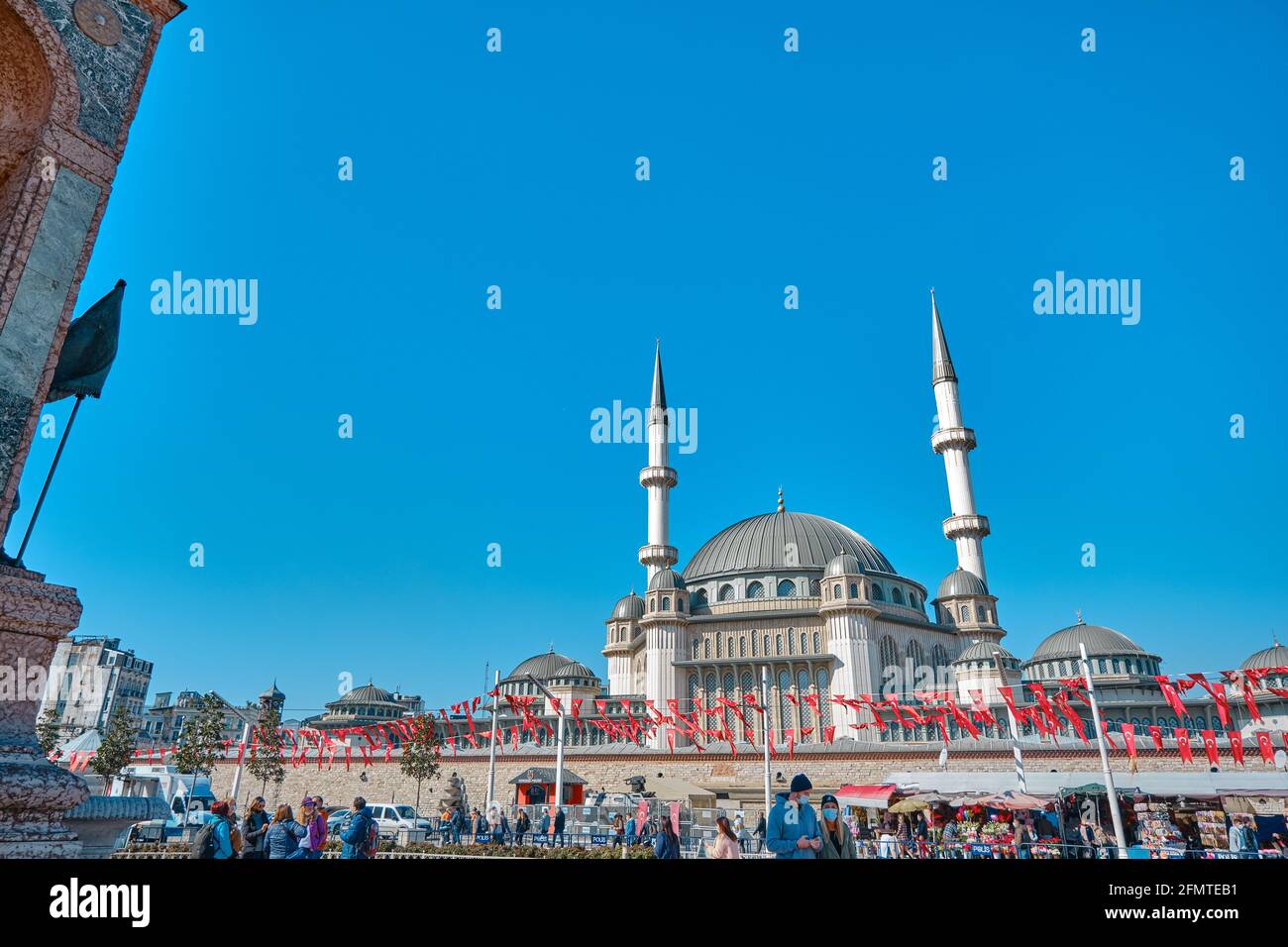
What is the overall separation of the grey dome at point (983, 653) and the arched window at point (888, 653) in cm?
387

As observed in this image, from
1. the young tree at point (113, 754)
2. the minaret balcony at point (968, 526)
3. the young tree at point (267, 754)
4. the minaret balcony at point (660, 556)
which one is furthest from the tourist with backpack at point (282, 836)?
the minaret balcony at point (968, 526)

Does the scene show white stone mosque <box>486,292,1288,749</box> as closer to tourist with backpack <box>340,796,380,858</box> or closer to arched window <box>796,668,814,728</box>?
arched window <box>796,668,814,728</box>

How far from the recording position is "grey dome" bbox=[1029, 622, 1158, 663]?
56.9m

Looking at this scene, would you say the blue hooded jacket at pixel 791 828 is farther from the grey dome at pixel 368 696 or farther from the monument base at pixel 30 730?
the grey dome at pixel 368 696

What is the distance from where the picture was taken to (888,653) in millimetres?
49031

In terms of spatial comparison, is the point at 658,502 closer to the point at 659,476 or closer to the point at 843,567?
the point at 659,476

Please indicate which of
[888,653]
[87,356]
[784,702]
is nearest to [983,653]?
[888,653]

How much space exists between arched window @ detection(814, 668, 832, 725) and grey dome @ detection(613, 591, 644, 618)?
15.1 metres

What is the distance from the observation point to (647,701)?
48.0 metres

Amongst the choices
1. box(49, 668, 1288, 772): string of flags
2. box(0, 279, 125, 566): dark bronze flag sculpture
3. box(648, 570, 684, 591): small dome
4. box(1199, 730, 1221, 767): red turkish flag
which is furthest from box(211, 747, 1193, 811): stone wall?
box(0, 279, 125, 566): dark bronze flag sculpture

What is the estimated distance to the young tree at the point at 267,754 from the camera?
41.7 m

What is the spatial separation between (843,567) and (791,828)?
44.5m
